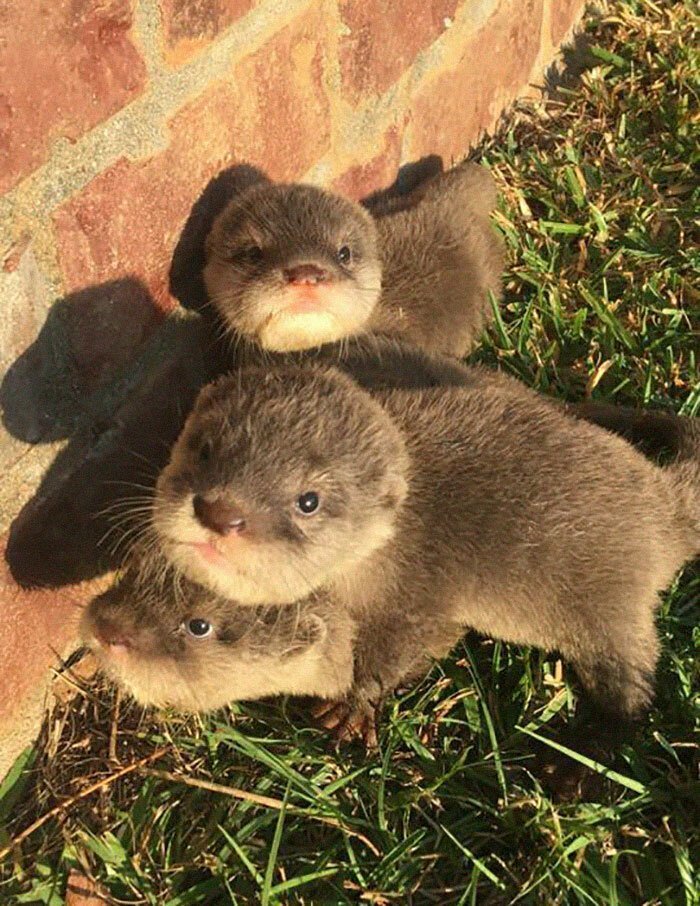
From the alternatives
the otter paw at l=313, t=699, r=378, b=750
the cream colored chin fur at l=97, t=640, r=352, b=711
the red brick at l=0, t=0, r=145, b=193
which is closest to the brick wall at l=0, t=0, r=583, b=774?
the red brick at l=0, t=0, r=145, b=193

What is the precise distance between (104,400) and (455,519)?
0.67 m

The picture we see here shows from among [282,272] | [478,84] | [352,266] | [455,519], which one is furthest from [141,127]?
[478,84]

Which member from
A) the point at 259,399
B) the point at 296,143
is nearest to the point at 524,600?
the point at 259,399

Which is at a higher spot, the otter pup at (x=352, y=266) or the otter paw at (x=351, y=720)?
the otter pup at (x=352, y=266)

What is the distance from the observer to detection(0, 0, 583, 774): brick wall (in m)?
1.59

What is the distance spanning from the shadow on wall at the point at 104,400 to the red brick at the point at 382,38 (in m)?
0.40

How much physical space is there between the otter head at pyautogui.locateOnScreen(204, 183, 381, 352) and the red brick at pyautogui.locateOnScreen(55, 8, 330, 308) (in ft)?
0.35

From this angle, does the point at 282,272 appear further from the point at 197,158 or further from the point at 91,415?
the point at 91,415

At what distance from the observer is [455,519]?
194cm

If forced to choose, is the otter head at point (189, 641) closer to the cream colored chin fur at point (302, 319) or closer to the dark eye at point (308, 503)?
the dark eye at point (308, 503)

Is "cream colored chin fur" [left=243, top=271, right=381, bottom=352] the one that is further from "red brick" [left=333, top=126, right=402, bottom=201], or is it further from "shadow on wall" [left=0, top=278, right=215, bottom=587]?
"red brick" [left=333, top=126, right=402, bottom=201]

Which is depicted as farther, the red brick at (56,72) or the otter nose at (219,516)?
the otter nose at (219,516)

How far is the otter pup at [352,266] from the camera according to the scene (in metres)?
2.14

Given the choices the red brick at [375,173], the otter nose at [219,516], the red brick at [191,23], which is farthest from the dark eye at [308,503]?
the red brick at [375,173]
